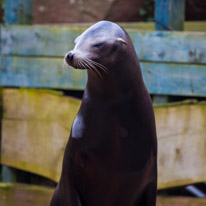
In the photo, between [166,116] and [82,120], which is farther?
[166,116]

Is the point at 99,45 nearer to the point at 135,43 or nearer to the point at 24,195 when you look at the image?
the point at 135,43

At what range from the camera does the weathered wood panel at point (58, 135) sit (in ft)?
14.7

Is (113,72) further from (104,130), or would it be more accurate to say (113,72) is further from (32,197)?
(32,197)

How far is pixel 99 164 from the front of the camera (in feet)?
8.89

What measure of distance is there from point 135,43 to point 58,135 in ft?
3.43

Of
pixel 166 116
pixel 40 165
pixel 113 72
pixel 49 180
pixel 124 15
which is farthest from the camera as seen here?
pixel 124 15

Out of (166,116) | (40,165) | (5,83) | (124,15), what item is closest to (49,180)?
(40,165)

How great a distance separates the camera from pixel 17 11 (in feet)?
17.2

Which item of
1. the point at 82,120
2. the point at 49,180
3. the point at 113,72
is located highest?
the point at 113,72

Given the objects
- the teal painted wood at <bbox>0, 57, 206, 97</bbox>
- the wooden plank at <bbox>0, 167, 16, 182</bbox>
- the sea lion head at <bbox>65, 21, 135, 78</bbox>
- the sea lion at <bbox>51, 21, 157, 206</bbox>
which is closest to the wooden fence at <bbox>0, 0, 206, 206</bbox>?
the teal painted wood at <bbox>0, 57, 206, 97</bbox>

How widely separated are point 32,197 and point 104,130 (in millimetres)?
2261

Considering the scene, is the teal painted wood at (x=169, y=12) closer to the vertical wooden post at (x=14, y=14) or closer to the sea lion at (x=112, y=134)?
the vertical wooden post at (x=14, y=14)

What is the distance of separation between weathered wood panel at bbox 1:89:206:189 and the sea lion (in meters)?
1.73

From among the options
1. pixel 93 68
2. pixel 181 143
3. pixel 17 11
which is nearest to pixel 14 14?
pixel 17 11
